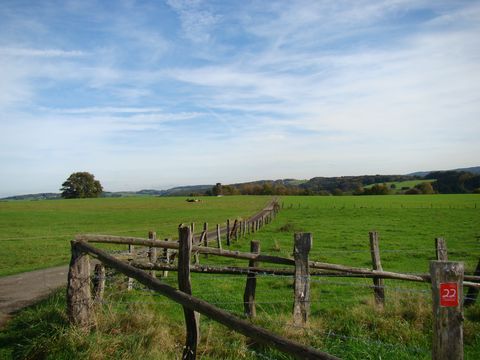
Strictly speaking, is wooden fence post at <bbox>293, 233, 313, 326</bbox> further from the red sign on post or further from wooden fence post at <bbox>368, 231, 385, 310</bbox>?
the red sign on post

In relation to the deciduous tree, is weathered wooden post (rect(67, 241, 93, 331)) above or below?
below

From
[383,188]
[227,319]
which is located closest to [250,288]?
[227,319]

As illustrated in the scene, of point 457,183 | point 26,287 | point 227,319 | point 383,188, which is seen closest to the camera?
point 227,319

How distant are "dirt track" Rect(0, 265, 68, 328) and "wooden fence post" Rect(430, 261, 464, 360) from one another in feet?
24.3

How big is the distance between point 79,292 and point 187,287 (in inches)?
85.5

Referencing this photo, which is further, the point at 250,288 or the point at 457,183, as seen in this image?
the point at 457,183

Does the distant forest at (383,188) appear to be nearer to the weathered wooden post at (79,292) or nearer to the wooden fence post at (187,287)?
the weathered wooden post at (79,292)

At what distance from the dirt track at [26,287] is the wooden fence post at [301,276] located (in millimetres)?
5515

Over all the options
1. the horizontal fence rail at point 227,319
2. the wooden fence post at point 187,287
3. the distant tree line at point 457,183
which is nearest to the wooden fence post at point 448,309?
the horizontal fence rail at point 227,319

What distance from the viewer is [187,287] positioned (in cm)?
508

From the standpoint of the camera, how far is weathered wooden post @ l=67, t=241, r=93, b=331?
6137 millimetres

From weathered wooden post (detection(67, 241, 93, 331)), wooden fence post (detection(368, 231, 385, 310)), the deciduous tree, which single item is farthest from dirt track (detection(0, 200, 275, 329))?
the deciduous tree

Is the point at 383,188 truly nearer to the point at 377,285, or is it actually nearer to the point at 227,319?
the point at 377,285

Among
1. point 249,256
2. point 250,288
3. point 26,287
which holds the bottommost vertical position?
point 26,287
